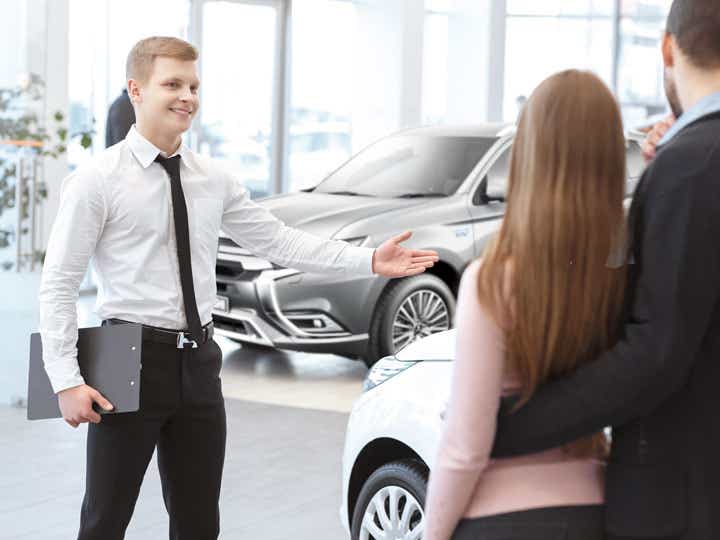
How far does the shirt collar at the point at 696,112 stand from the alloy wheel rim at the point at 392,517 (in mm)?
1910

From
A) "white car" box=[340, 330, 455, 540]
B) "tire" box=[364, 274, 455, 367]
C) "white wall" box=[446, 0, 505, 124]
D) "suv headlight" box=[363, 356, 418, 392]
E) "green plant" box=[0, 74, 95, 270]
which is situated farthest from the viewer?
"white wall" box=[446, 0, 505, 124]

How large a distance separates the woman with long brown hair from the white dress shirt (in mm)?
1355

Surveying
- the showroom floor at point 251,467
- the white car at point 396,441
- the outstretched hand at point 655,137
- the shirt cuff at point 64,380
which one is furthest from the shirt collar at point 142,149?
the showroom floor at point 251,467

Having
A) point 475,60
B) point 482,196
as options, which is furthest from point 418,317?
point 475,60

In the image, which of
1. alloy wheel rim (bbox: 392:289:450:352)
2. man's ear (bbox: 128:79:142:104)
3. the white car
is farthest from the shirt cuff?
alloy wheel rim (bbox: 392:289:450:352)

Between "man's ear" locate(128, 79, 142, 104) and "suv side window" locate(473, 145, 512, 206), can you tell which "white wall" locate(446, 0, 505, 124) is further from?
"man's ear" locate(128, 79, 142, 104)

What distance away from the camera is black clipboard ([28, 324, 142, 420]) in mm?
3012

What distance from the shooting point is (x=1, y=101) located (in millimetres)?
7301

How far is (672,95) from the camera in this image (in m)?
2.08

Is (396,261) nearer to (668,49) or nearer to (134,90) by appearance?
(134,90)

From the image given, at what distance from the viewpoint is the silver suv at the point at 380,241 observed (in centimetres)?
773

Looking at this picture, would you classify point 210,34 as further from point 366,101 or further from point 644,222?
point 644,222

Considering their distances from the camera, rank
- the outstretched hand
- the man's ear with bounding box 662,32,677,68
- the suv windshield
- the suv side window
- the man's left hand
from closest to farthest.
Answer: the man's ear with bounding box 662,32,677,68 → the outstretched hand → the man's left hand → the suv side window → the suv windshield

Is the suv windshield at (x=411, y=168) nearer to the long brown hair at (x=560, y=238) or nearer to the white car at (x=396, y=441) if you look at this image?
the white car at (x=396, y=441)
